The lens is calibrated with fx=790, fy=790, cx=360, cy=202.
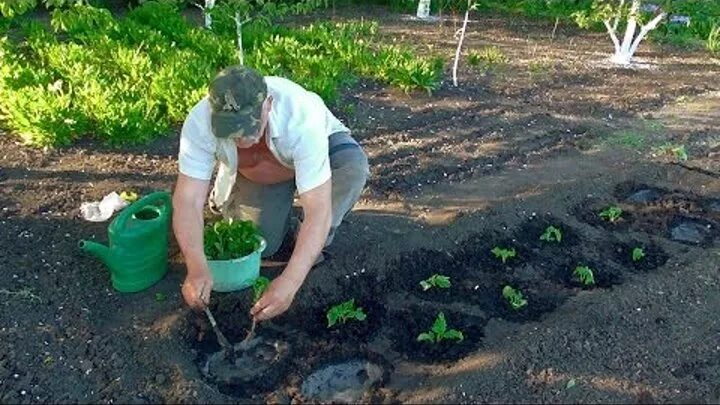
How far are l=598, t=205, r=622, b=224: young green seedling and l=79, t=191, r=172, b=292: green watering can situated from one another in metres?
2.49

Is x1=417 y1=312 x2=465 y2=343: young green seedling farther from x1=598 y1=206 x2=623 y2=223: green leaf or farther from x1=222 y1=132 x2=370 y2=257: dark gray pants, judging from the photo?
x1=598 y1=206 x2=623 y2=223: green leaf

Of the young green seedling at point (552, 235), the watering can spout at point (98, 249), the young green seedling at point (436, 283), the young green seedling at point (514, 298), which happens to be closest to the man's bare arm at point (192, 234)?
the watering can spout at point (98, 249)

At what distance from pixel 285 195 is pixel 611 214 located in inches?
77.9

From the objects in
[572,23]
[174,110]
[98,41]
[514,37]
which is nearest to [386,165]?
[174,110]

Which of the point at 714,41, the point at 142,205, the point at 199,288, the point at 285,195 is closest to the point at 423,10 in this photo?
the point at 714,41

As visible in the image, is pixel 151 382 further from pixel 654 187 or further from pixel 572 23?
pixel 572 23

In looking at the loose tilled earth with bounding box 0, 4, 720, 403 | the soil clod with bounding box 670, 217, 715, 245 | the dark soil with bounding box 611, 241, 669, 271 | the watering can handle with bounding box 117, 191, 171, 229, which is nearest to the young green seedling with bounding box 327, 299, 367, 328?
the loose tilled earth with bounding box 0, 4, 720, 403

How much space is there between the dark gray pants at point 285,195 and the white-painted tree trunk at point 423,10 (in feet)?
19.3

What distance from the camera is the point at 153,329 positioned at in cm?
335

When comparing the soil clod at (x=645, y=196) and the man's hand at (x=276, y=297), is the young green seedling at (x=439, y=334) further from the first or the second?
the soil clod at (x=645, y=196)

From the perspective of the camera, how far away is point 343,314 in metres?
3.45

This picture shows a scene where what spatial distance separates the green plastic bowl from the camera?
A: 3.38m

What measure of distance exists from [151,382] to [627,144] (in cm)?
398

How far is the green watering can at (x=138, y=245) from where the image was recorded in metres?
3.40
